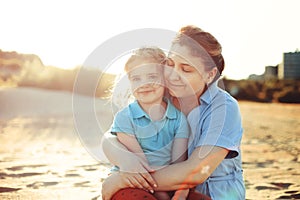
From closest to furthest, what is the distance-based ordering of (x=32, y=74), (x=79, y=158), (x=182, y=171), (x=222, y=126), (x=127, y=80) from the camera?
(x=182, y=171) → (x=222, y=126) → (x=127, y=80) → (x=79, y=158) → (x=32, y=74)

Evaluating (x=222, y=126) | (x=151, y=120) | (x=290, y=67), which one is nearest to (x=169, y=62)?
(x=151, y=120)

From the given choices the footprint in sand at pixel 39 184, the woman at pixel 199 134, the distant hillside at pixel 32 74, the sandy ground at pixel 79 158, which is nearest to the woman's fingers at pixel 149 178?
the woman at pixel 199 134

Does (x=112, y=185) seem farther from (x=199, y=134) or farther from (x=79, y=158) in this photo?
(x=79, y=158)

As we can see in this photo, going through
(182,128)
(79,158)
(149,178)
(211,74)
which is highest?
(211,74)

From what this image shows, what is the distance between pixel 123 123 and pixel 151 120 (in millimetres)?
156

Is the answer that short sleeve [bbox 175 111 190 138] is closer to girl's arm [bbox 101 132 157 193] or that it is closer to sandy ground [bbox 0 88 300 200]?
girl's arm [bbox 101 132 157 193]

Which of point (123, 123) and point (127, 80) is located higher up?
point (127, 80)

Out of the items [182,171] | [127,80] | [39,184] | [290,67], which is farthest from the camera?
[290,67]

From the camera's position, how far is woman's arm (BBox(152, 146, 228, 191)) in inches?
112

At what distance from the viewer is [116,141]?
3.05 m

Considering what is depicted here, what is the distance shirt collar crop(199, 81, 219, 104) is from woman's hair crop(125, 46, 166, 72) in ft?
0.95

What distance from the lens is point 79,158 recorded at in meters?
6.75

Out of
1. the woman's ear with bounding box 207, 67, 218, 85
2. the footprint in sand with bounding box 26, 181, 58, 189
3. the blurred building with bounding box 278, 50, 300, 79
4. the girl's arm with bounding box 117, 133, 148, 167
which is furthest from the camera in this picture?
the blurred building with bounding box 278, 50, 300, 79

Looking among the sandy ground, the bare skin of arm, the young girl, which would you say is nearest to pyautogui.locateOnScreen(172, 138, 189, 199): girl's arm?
the young girl
